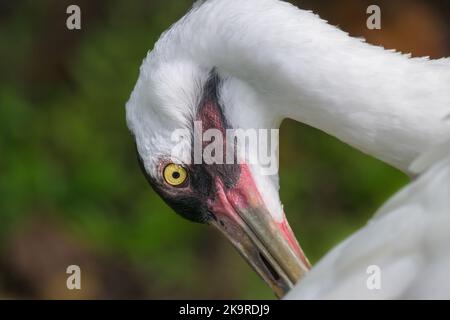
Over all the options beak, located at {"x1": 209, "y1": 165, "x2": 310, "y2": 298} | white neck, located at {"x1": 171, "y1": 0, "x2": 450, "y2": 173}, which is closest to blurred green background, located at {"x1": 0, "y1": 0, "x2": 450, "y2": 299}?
beak, located at {"x1": 209, "y1": 165, "x2": 310, "y2": 298}

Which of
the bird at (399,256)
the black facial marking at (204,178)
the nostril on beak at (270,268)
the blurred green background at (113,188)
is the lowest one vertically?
the bird at (399,256)

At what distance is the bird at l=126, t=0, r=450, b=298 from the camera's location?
289 centimetres

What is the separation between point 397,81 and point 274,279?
2.48 ft

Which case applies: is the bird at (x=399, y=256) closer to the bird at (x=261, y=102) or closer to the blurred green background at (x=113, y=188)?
the bird at (x=261, y=102)

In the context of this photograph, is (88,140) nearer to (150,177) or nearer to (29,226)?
(29,226)

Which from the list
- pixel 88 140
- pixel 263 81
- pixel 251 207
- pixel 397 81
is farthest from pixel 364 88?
pixel 88 140

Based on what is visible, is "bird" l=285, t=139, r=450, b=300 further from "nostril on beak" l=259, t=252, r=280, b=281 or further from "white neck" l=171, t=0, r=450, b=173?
"nostril on beak" l=259, t=252, r=280, b=281

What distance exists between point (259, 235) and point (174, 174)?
1.04ft

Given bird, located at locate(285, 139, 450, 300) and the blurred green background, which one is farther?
the blurred green background

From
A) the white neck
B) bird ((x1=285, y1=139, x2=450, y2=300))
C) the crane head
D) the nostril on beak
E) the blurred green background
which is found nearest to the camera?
bird ((x1=285, y1=139, x2=450, y2=300))

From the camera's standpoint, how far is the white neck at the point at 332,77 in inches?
113

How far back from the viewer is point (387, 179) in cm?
547

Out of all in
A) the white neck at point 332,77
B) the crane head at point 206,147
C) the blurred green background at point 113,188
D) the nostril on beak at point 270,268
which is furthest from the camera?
the blurred green background at point 113,188

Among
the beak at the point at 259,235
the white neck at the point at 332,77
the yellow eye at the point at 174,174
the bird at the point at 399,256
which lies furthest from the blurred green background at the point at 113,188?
the bird at the point at 399,256
